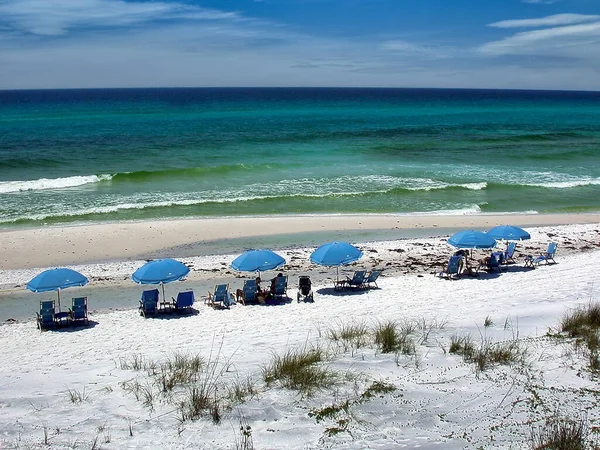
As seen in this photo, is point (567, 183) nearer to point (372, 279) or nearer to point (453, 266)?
point (453, 266)

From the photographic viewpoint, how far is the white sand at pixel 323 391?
21.2 ft

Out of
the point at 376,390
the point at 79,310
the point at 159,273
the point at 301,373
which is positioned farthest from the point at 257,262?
the point at 376,390

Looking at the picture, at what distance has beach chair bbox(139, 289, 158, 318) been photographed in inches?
536

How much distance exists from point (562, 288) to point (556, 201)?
638 inches

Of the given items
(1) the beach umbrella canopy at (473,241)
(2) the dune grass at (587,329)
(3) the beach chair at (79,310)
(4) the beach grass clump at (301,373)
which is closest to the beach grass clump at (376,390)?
(4) the beach grass clump at (301,373)

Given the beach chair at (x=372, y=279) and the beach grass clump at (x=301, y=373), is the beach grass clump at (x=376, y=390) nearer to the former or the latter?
the beach grass clump at (x=301, y=373)

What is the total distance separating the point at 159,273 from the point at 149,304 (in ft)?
2.42

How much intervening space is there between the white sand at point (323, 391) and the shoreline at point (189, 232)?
535 centimetres

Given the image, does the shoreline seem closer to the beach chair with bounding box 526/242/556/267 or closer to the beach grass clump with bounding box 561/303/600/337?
the beach chair with bounding box 526/242/556/267

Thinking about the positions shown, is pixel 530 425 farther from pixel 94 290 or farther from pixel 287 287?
pixel 94 290

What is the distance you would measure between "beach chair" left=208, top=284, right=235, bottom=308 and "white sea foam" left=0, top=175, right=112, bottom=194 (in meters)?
19.3

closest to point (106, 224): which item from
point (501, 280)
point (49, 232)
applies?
point (49, 232)

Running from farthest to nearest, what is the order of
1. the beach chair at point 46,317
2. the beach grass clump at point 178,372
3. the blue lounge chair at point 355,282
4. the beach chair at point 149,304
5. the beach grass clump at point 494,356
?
the blue lounge chair at point 355,282 → the beach chair at point 149,304 → the beach chair at point 46,317 → the beach grass clump at point 494,356 → the beach grass clump at point 178,372

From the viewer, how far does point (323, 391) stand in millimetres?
7320
